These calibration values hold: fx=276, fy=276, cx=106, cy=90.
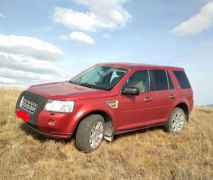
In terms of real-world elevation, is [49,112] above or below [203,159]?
above

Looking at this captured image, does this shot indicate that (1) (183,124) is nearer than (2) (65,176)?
No

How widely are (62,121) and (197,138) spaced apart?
4.20 meters

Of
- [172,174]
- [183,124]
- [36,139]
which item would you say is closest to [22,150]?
[36,139]

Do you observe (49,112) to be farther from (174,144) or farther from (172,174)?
(174,144)

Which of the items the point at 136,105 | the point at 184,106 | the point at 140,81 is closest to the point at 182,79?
the point at 184,106

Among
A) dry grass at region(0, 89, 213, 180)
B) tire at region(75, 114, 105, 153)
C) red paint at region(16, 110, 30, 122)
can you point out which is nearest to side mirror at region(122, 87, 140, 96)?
tire at region(75, 114, 105, 153)

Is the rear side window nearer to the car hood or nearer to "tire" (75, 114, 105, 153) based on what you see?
the car hood

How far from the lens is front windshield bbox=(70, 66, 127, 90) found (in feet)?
20.7

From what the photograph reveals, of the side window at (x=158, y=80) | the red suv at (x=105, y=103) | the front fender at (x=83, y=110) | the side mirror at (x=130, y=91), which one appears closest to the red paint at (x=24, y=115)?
the red suv at (x=105, y=103)

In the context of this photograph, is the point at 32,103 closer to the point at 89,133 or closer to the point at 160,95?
the point at 89,133

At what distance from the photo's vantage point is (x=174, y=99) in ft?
25.3

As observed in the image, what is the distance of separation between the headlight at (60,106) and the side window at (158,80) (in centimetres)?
256

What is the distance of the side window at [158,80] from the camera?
7.17 meters

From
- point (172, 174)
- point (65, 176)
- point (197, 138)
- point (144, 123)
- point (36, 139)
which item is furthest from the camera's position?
point (197, 138)
